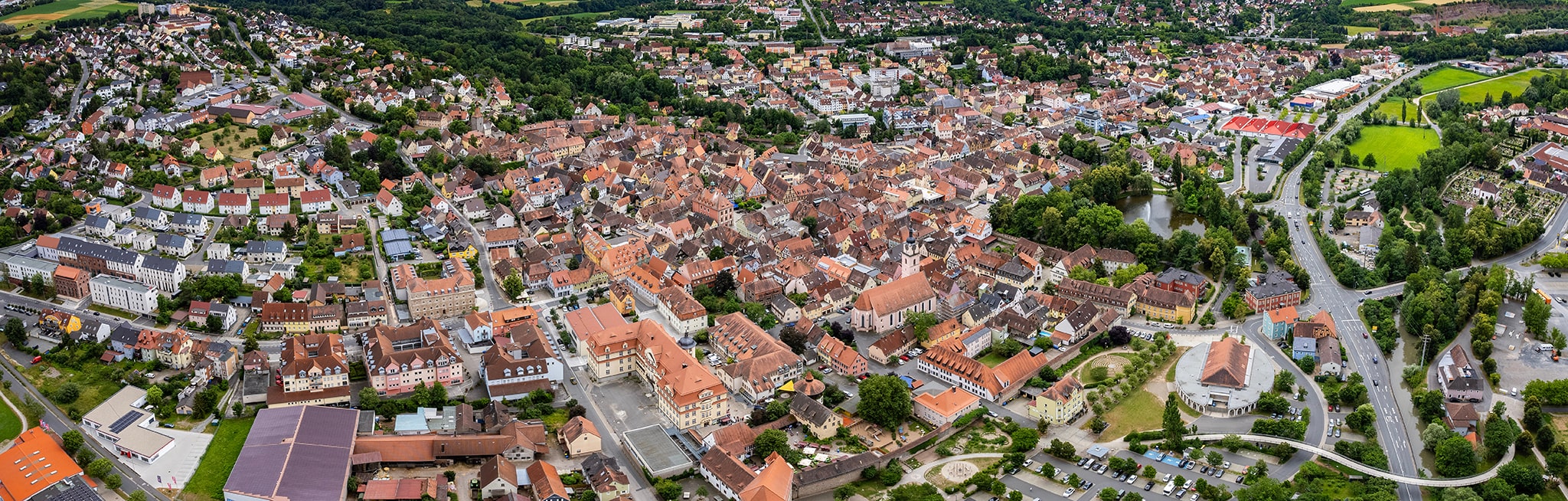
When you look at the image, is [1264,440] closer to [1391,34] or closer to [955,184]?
[955,184]

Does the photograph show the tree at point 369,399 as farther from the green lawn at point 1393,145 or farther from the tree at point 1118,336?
the green lawn at point 1393,145

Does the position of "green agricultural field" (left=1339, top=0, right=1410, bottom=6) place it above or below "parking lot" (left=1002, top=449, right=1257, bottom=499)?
above

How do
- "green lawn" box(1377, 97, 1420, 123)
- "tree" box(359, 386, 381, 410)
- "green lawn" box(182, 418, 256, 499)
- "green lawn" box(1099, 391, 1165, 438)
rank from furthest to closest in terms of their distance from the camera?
"green lawn" box(1377, 97, 1420, 123), "tree" box(359, 386, 381, 410), "green lawn" box(1099, 391, 1165, 438), "green lawn" box(182, 418, 256, 499)

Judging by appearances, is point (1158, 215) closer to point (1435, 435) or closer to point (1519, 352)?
point (1519, 352)

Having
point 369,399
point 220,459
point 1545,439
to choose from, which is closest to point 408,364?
point 369,399

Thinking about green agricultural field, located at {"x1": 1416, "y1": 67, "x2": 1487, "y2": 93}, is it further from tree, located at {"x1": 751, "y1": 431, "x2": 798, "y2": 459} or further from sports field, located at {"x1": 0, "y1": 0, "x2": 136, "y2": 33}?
sports field, located at {"x1": 0, "y1": 0, "x2": 136, "y2": 33}

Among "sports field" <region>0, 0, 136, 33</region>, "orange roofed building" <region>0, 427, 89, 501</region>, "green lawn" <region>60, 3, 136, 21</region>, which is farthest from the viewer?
"green lawn" <region>60, 3, 136, 21</region>

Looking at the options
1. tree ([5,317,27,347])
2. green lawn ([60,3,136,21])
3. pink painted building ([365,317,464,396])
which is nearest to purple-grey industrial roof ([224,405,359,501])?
pink painted building ([365,317,464,396])
